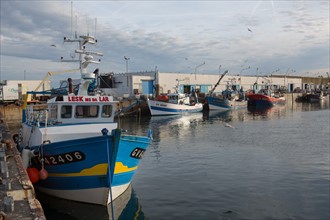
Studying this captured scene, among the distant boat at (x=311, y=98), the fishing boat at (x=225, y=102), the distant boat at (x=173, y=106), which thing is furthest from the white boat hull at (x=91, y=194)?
the distant boat at (x=311, y=98)

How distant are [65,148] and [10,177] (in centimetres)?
175

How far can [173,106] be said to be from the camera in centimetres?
4862

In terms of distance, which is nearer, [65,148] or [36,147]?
[65,148]

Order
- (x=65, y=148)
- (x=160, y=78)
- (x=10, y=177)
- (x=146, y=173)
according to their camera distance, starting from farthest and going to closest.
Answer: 1. (x=160, y=78)
2. (x=146, y=173)
3. (x=65, y=148)
4. (x=10, y=177)

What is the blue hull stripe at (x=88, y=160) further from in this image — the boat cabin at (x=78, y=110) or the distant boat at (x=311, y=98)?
the distant boat at (x=311, y=98)

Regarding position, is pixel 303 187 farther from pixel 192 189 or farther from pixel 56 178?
pixel 56 178

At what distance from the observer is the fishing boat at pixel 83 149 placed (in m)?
9.86

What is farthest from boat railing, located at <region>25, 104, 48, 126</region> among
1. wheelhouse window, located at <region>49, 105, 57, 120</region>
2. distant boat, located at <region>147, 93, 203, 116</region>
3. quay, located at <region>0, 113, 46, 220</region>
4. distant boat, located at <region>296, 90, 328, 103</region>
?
distant boat, located at <region>296, 90, 328, 103</region>

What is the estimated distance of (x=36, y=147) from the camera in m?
11.3

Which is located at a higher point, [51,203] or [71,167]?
[71,167]

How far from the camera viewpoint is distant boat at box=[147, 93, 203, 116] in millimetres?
46781

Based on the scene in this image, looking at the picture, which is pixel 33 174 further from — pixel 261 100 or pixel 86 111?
pixel 261 100

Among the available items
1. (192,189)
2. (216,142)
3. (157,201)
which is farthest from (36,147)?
(216,142)

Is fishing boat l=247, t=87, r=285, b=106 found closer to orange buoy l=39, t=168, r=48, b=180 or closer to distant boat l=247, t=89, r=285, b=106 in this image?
distant boat l=247, t=89, r=285, b=106
